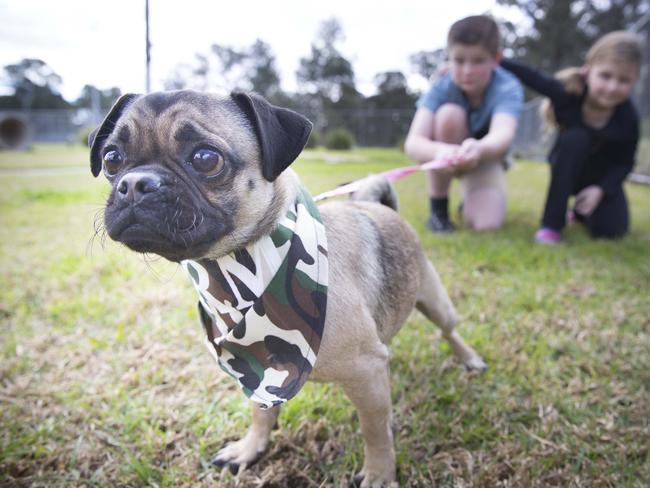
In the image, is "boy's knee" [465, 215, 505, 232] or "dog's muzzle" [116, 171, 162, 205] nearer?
"dog's muzzle" [116, 171, 162, 205]

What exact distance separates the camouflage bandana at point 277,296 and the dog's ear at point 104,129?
2.07ft

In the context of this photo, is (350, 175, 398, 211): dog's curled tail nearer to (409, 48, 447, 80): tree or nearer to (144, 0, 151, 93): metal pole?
(144, 0, 151, 93): metal pole

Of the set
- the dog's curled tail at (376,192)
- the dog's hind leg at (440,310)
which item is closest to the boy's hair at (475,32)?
the dog's curled tail at (376,192)

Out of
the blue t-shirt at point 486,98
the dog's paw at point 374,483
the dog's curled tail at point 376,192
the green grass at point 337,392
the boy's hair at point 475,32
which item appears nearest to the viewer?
the dog's paw at point 374,483

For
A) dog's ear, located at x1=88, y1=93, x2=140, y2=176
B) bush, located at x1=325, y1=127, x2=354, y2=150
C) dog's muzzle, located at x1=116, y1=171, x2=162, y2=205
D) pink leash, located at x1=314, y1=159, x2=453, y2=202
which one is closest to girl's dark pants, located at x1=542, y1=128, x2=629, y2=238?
pink leash, located at x1=314, y1=159, x2=453, y2=202

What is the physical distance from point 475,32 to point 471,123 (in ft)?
3.92

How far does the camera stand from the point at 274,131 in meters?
1.65

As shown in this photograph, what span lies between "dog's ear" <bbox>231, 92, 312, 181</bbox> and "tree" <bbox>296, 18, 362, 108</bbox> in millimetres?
42057

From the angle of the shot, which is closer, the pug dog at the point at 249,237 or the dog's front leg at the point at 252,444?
the pug dog at the point at 249,237

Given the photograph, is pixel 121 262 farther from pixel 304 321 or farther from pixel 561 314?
pixel 561 314

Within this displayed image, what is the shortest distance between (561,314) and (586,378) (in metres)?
0.81

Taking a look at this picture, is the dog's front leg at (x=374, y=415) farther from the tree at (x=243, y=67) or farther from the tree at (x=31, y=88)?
the tree at (x=31, y=88)

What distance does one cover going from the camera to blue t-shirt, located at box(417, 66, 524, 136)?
16.4ft

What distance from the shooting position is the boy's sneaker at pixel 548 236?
202 inches
